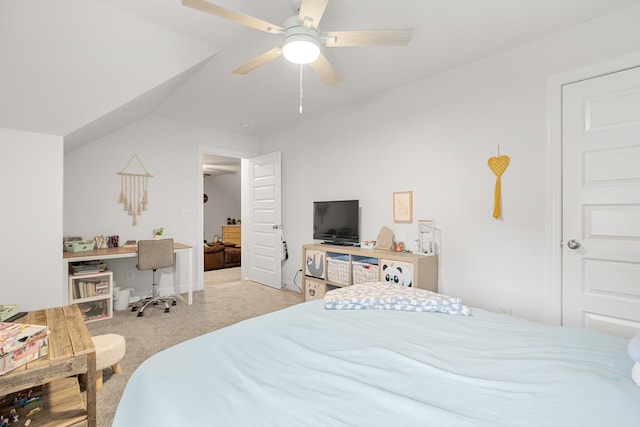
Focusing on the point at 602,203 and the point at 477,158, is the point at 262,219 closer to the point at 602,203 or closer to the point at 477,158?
the point at 477,158

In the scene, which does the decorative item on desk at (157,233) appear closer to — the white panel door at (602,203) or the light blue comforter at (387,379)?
the light blue comforter at (387,379)

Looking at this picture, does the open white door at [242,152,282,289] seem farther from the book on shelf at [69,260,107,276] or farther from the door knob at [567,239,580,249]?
the door knob at [567,239,580,249]

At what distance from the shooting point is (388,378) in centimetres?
95

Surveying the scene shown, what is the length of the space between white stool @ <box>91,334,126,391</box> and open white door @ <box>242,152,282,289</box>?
8.27 feet

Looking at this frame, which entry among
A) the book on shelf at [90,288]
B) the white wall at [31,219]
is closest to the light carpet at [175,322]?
the book on shelf at [90,288]

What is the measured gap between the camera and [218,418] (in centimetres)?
78

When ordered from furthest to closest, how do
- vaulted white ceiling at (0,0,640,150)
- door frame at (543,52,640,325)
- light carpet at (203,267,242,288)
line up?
light carpet at (203,267,242,288), door frame at (543,52,640,325), vaulted white ceiling at (0,0,640,150)

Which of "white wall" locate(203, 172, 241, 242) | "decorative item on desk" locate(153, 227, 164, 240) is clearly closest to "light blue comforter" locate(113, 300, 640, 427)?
"decorative item on desk" locate(153, 227, 164, 240)

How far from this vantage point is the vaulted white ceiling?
184 centimetres

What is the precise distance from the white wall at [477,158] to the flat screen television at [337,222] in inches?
5.1

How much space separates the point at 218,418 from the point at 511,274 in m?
2.50

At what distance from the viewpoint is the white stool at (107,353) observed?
1.92 metres

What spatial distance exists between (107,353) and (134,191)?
2.53m

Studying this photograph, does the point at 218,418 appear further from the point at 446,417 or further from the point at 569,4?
the point at 569,4
